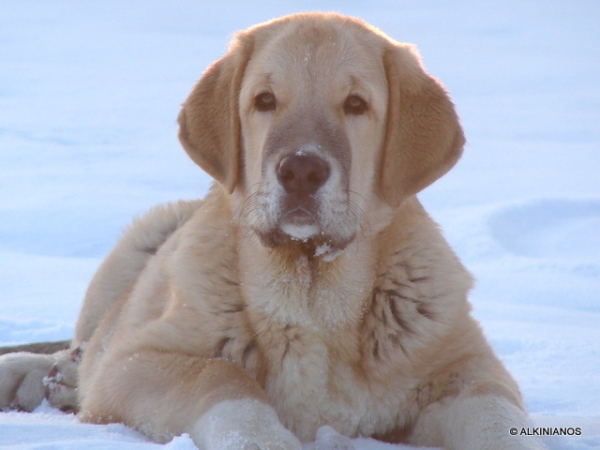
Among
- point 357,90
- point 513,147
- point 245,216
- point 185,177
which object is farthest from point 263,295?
point 513,147

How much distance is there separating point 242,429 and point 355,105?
1698 mm

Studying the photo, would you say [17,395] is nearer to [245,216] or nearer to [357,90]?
[245,216]

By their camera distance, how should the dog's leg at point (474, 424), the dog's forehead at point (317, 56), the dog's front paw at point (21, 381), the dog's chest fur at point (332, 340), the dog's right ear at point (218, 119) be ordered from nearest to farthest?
the dog's leg at point (474, 424) → the dog's chest fur at point (332, 340) → the dog's forehead at point (317, 56) → the dog's right ear at point (218, 119) → the dog's front paw at point (21, 381)

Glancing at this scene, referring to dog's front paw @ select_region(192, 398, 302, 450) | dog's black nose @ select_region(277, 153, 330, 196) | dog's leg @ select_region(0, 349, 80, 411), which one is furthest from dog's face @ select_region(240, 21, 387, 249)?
dog's leg @ select_region(0, 349, 80, 411)

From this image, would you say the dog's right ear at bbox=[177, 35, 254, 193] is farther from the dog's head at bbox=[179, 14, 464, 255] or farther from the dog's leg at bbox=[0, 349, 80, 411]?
the dog's leg at bbox=[0, 349, 80, 411]

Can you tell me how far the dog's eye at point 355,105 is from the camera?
4.07 metres

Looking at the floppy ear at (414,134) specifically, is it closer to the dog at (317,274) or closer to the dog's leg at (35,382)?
the dog at (317,274)

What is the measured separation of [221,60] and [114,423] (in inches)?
78.0

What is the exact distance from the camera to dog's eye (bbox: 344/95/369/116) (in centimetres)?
407

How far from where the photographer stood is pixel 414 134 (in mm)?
4211

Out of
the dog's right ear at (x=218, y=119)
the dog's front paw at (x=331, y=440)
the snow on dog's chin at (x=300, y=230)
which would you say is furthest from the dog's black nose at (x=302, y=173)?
the dog's front paw at (x=331, y=440)

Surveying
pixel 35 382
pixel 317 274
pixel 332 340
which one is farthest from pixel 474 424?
pixel 35 382

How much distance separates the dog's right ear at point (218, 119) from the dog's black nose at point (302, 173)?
69 centimetres

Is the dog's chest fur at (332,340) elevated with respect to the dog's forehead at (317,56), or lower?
lower
